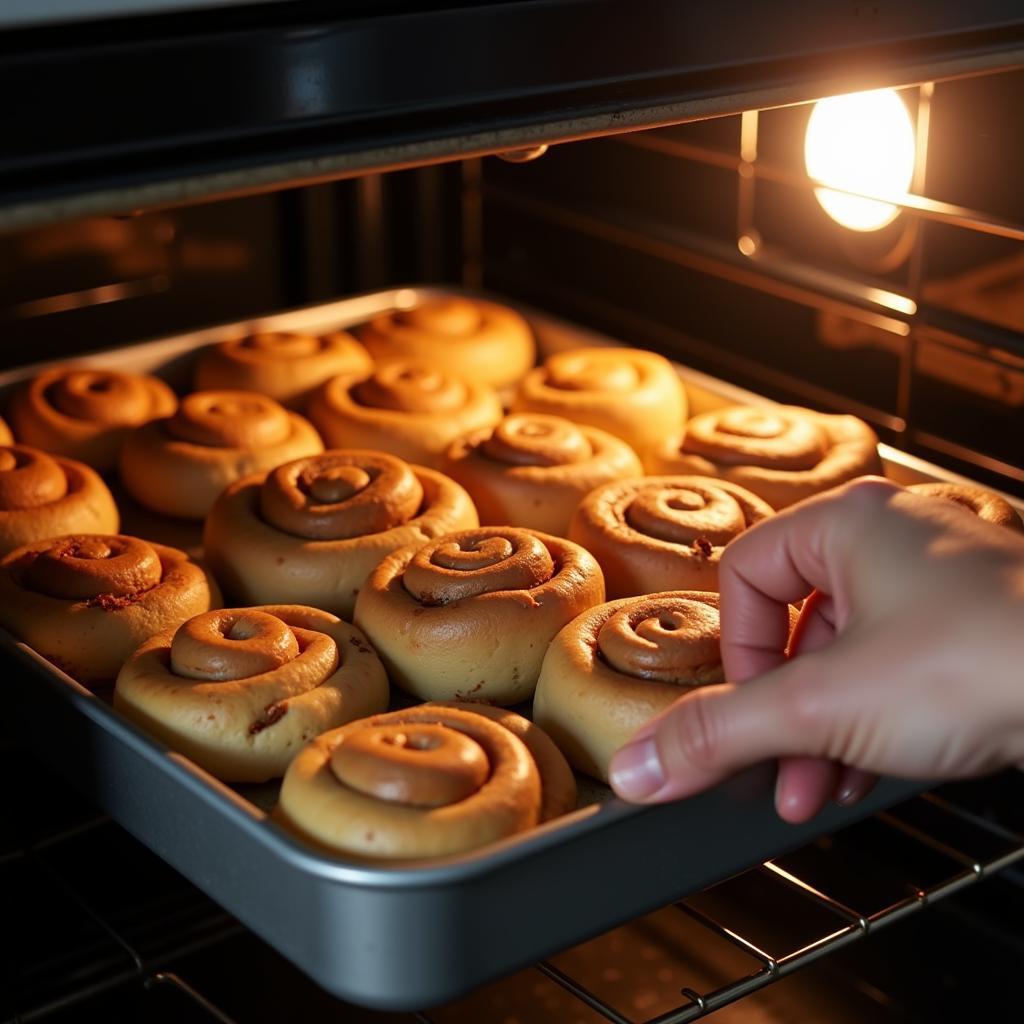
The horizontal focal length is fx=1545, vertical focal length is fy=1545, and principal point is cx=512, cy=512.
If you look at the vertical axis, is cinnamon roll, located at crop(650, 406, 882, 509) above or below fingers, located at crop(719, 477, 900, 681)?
below

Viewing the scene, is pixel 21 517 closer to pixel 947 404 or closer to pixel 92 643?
pixel 92 643

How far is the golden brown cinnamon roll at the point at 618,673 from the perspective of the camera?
3.48 feet

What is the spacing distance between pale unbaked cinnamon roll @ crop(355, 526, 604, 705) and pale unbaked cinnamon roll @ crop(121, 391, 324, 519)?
312mm

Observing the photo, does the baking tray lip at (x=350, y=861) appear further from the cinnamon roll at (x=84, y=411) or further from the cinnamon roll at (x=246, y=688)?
the cinnamon roll at (x=84, y=411)

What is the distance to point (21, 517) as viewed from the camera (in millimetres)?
1344

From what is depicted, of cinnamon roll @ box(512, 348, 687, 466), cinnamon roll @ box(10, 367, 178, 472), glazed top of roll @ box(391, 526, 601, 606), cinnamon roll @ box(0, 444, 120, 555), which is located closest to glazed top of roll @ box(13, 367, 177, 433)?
cinnamon roll @ box(10, 367, 178, 472)

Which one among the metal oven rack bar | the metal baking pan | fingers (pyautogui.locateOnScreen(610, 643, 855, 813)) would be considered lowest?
the metal oven rack bar

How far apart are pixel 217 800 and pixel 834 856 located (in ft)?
2.69

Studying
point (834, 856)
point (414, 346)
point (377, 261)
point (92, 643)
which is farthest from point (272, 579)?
point (377, 261)

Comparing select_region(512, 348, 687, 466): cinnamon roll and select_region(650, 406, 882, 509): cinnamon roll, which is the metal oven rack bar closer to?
select_region(650, 406, 882, 509): cinnamon roll

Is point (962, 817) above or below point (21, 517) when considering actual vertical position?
below

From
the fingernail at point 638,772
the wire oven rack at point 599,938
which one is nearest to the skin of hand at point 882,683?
the fingernail at point 638,772

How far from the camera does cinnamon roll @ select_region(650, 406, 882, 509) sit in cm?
140

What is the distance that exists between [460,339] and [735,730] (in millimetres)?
948
